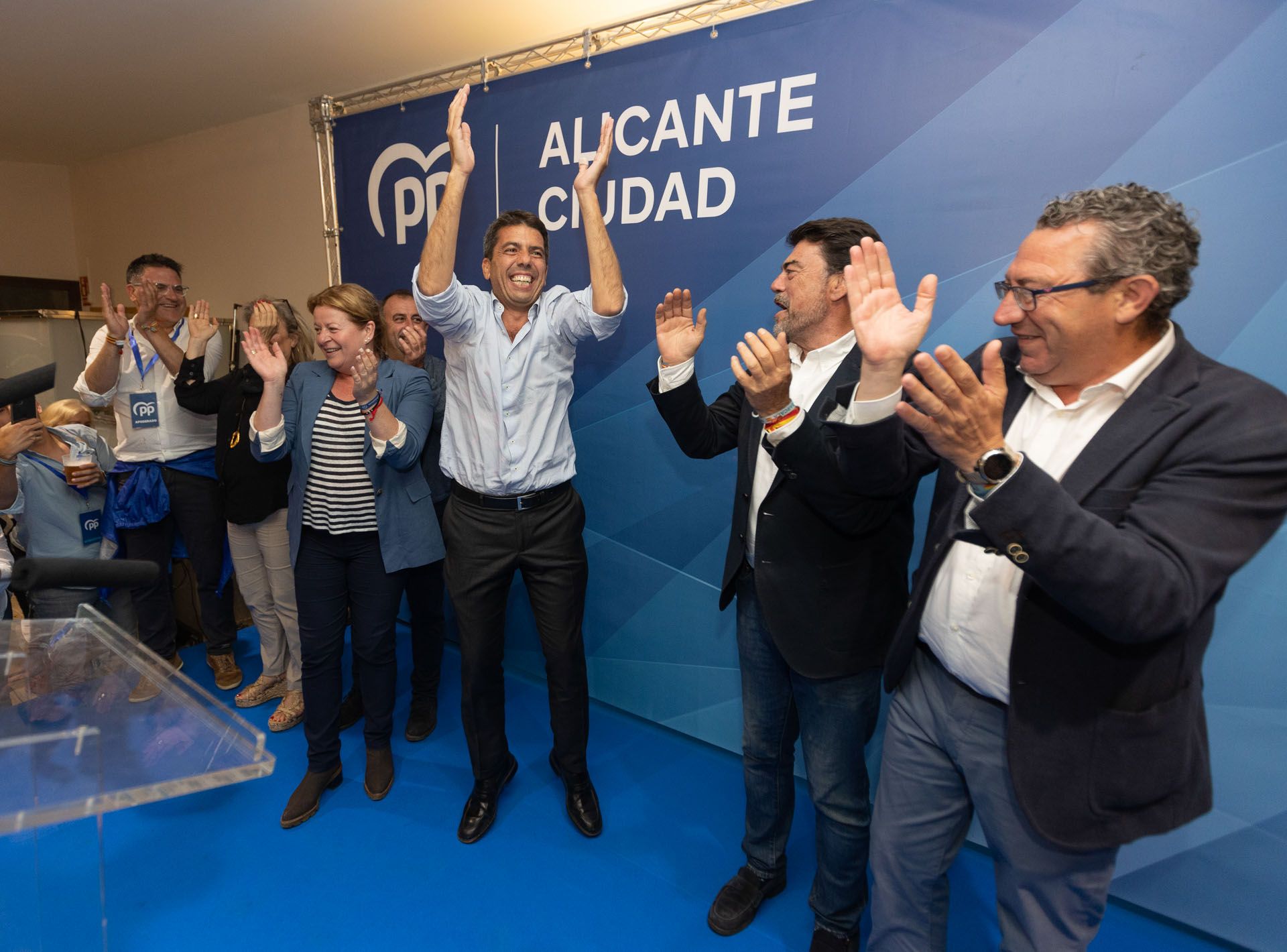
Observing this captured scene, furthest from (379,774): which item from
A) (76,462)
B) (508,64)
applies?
(508,64)

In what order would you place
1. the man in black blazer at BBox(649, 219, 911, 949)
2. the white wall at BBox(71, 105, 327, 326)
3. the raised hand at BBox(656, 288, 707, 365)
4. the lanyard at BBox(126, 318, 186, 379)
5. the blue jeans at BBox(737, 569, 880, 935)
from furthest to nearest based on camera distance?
the white wall at BBox(71, 105, 327, 326), the lanyard at BBox(126, 318, 186, 379), the raised hand at BBox(656, 288, 707, 365), the blue jeans at BBox(737, 569, 880, 935), the man in black blazer at BBox(649, 219, 911, 949)

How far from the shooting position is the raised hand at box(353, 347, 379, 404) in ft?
7.03

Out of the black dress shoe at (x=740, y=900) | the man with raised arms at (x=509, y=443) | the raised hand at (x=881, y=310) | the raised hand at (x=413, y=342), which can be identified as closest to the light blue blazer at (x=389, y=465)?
the man with raised arms at (x=509, y=443)

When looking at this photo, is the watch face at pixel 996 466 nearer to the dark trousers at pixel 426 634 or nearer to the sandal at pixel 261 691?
the dark trousers at pixel 426 634

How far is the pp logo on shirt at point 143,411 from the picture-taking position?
→ 3.09m

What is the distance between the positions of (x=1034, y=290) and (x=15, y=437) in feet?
10.2

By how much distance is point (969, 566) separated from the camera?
54.7 inches

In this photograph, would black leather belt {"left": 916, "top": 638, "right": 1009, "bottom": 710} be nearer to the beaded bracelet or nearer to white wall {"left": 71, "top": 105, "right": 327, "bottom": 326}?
the beaded bracelet

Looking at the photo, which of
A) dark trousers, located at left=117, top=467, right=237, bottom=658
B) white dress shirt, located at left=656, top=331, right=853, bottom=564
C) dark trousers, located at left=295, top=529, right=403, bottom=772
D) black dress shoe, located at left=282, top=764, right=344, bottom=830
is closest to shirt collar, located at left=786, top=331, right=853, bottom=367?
white dress shirt, located at left=656, top=331, right=853, bottom=564

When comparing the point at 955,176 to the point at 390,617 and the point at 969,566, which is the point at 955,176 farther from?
the point at 390,617

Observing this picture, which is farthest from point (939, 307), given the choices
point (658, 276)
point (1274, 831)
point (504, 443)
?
point (1274, 831)

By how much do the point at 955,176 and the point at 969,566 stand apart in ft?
4.47

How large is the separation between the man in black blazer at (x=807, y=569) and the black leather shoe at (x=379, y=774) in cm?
123

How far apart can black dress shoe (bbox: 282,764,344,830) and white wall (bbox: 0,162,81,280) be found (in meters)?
6.16
